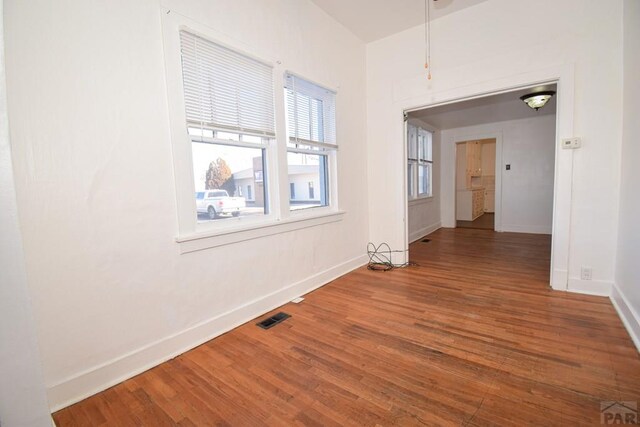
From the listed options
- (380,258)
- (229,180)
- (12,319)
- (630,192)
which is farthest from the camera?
(380,258)

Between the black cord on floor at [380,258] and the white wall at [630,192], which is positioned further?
the black cord on floor at [380,258]

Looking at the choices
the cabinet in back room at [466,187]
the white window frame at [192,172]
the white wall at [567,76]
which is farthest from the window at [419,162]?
the white window frame at [192,172]

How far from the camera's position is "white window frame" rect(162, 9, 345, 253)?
6.70 ft

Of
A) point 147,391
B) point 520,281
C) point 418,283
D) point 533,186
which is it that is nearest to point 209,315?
point 147,391

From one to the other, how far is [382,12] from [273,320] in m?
3.66

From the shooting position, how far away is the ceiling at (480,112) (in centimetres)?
496

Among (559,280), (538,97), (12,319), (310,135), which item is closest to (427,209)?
(538,97)

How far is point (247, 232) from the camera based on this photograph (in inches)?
101

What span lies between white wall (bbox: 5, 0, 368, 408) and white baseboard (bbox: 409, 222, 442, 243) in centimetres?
428

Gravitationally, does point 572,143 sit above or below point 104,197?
above

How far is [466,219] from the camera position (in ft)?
28.2

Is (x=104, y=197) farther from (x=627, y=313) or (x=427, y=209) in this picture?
(x=427, y=209)

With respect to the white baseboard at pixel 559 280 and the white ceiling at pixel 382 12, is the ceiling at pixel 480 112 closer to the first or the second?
the white ceiling at pixel 382 12

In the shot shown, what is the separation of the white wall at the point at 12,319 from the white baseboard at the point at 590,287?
415cm
